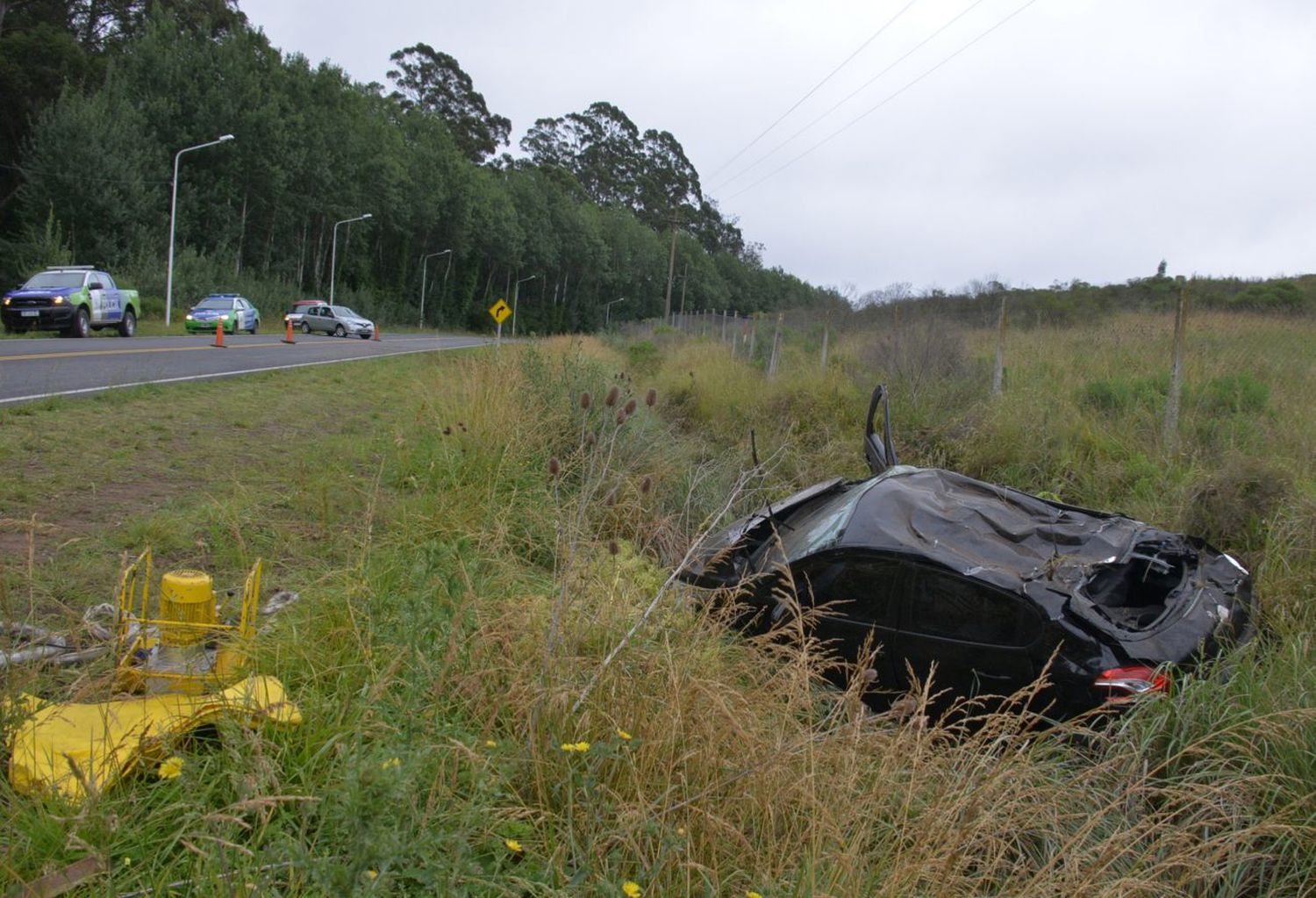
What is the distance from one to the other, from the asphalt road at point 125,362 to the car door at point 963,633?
958 cm

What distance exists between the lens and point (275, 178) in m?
48.3

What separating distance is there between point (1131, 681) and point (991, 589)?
29.8 inches

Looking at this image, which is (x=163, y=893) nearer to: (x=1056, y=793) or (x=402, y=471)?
(x=1056, y=793)

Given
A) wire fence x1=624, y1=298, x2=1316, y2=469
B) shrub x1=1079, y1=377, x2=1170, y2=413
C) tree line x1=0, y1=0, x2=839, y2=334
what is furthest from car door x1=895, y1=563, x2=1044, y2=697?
tree line x1=0, y1=0, x2=839, y2=334

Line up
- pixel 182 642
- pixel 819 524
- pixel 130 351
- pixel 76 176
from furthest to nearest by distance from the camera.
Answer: pixel 76 176 < pixel 130 351 < pixel 819 524 < pixel 182 642

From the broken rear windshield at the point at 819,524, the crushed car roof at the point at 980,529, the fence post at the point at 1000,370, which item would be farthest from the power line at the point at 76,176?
the crushed car roof at the point at 980,529

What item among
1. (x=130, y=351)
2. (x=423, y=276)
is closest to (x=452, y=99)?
(x=423, y=276)

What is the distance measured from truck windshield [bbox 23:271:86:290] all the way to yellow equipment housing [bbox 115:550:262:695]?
73.2 ft

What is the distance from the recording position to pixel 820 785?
306cm

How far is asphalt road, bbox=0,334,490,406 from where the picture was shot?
1184cm

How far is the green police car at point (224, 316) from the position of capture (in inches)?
1202

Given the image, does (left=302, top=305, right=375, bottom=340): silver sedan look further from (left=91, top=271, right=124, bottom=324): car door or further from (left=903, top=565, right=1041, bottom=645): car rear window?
(left=903, top=565, right=1041, bottom=645): car rear window

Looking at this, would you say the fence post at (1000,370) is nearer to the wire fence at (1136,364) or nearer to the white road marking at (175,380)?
the wire fence at (1136,364)

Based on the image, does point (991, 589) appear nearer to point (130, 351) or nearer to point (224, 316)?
point (130, 351)
